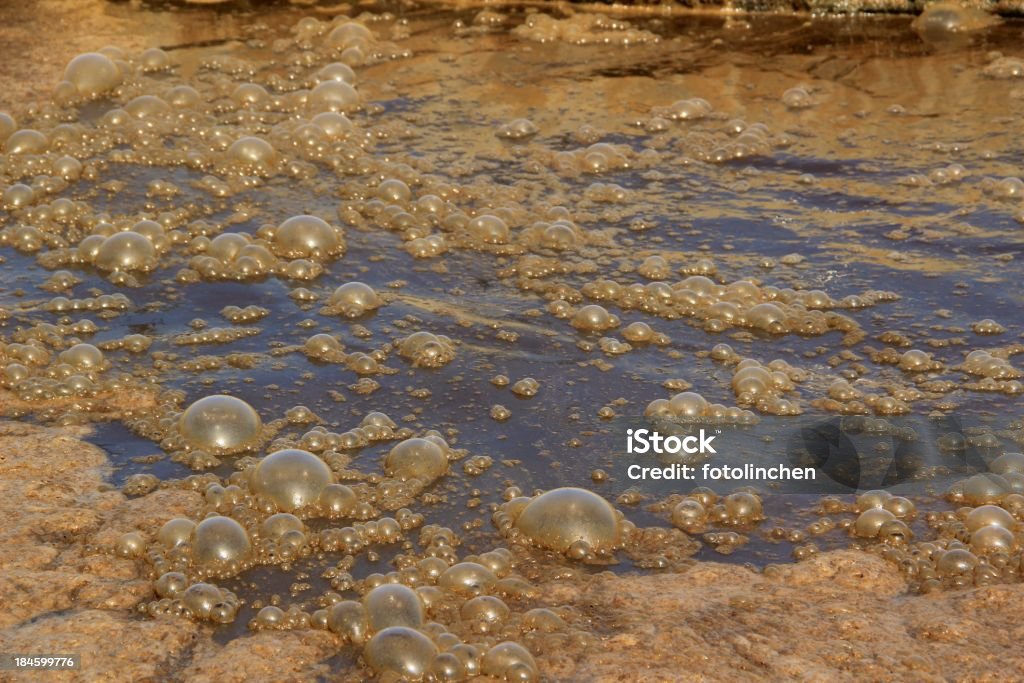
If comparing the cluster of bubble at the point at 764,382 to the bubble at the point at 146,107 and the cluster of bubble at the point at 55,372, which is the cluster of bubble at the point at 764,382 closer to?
the cluster of bubble at the point at 55,372

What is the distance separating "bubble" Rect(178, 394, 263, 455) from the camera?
276 cm

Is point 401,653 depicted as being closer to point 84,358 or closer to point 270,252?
point 84,358

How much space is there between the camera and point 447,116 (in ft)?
16.0

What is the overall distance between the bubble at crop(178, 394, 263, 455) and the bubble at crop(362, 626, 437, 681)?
0.82 metres

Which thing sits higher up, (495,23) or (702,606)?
(495,23)

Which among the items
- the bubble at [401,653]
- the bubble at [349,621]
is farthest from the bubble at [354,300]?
the bubble at [401,653]

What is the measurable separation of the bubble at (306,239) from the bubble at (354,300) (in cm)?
29

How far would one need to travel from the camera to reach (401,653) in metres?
2.07

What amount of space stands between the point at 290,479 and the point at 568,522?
596mm

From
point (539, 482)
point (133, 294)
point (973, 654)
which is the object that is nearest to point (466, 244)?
point (133, 294)

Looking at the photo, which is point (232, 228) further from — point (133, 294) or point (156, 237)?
point (133, 294)

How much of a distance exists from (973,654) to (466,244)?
7.07 feet

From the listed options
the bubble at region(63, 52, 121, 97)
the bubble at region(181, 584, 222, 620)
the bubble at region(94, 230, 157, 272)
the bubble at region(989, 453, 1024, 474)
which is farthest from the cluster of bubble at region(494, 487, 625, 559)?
the bubble at region(63, 52, 121, 97)

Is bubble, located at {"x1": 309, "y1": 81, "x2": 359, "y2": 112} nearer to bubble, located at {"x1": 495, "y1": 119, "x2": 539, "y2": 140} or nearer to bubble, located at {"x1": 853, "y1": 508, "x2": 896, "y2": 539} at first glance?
bubble, located at {"x1": 495, "y1": 119, "x2": 539, "y2": 140}
